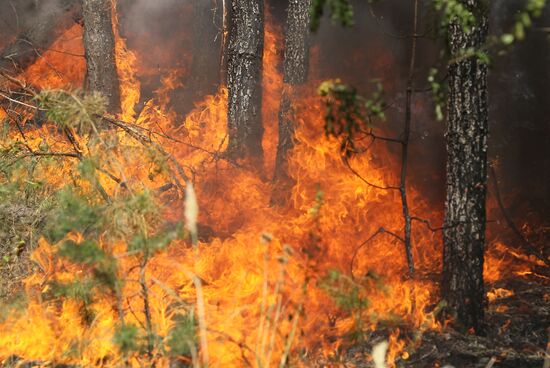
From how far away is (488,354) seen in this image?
5.36m

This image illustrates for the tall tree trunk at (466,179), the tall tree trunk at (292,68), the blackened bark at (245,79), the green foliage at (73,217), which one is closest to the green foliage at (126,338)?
the green foliage at (73,217)

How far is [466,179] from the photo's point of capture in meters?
5.75

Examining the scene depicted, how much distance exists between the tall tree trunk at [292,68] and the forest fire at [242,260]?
154 millimetres

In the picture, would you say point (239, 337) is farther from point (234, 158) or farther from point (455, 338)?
point (234, 158)

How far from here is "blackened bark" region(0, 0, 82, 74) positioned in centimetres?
1186

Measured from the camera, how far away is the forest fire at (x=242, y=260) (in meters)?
4.32

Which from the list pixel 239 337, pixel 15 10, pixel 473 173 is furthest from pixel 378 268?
pixel 15 10

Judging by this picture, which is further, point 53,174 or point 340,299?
point 53,174

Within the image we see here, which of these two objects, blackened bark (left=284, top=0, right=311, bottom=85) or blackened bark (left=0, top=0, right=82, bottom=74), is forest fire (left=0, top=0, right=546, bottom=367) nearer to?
blackened bark (left=284, top=0, right=311, bottom=85)

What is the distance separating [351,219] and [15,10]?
903 centimetres

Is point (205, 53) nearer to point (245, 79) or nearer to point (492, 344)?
point (245, 79)

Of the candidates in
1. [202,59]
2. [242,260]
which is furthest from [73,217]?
[202,59]

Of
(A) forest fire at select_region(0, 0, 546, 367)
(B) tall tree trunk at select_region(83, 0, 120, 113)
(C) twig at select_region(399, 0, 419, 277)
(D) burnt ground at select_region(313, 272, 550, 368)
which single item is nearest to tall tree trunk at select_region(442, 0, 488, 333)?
(D) burnt ground at select_region(313, 272, 550, 368)

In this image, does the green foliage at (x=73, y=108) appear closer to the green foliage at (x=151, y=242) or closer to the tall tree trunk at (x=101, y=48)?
the green foliage at (x=151, y=242)
